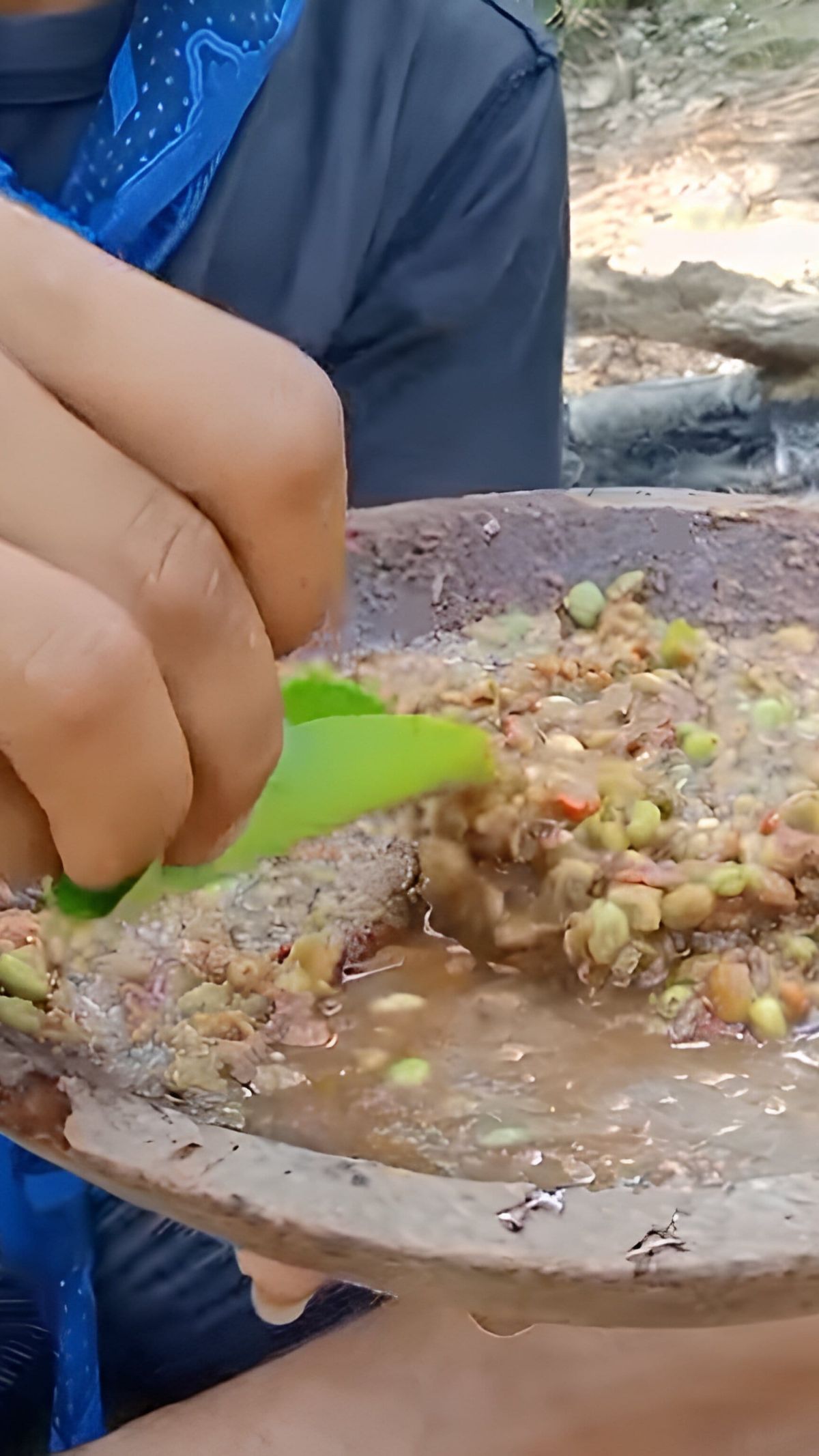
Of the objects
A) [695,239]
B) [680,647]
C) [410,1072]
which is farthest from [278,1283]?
[695,239]

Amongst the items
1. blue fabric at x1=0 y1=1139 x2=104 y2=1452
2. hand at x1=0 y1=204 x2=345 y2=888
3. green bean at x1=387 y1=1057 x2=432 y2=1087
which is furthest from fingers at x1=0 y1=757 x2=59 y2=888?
blue fabric at x1=0 y1=1139 x2=104 y2=1452

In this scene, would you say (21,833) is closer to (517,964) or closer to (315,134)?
(517,964)

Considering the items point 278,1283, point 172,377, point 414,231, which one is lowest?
point 278,1283

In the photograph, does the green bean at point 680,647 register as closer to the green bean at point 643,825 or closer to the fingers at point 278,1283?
the green bean at point 643,825

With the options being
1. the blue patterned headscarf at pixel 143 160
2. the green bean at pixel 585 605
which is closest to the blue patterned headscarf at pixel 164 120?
the blue patterned headscarf at pixel 143 160

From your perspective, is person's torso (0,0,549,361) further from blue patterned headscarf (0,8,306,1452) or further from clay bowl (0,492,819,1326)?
clay bowl (0,492,819,1326)

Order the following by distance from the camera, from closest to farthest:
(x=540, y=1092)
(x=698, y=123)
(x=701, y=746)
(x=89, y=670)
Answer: (x=89, y=670)
(x=540, y=1092)
(x=701, y=746)
(x=698, y=123)

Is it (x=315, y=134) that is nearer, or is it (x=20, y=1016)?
(x=20, y=1016)
